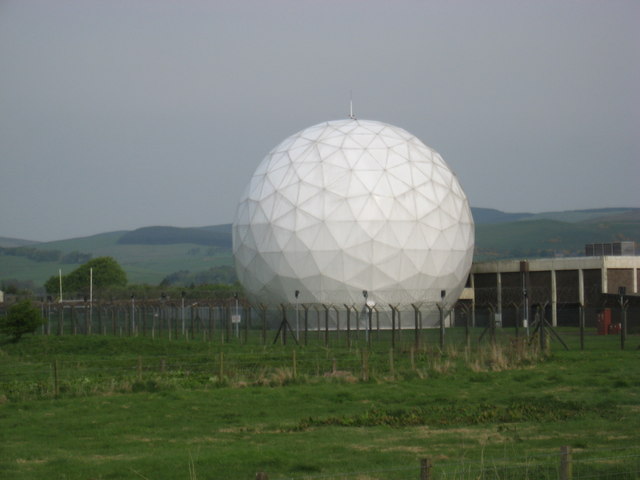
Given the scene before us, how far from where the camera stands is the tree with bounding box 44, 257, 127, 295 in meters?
109

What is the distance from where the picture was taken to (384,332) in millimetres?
47219

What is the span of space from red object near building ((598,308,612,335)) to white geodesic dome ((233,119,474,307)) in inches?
365

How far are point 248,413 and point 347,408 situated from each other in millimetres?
2105

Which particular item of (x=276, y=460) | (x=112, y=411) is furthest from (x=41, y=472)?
(x=112, y=411)

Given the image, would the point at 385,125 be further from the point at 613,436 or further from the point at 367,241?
the point at 613,436

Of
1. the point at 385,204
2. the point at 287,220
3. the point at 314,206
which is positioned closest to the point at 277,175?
the point at 287,220

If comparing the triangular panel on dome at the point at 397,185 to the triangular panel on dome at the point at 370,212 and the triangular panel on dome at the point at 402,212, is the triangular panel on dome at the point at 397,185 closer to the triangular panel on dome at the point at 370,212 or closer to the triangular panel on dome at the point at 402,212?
the triangular panel on dome at the point at 402,212

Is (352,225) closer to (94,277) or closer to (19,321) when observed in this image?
(19,321)

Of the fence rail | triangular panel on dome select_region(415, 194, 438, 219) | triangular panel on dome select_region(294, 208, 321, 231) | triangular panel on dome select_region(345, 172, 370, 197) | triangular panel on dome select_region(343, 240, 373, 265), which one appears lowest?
the fence rail

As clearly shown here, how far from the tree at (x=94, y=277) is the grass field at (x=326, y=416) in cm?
7967

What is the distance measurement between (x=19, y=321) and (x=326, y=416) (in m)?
29.3

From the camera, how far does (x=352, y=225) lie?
50.7 meters

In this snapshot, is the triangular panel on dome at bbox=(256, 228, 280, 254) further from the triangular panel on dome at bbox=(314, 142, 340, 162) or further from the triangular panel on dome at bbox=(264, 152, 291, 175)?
the triangular panel on dome at bbox=(314, 142, 340, 162)

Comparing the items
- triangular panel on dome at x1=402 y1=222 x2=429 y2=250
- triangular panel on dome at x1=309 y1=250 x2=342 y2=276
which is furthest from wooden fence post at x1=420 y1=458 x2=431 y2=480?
triangular panel on dome at x1=402 y1=222 x2=429 y2=250
